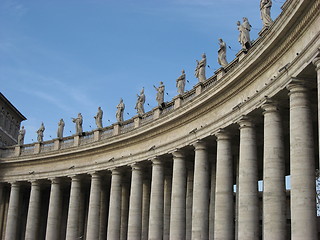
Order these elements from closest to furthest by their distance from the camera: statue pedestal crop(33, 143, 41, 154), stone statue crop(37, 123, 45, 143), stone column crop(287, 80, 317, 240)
Result: stone column crop(287, 80, 317, 240), statue pedestal crop(33, 143, 41, 154), stone statue crop(37, 123, 45, 143)

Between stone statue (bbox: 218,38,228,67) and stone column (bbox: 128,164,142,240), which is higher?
stone statue (bbox: 218,38,228,67)

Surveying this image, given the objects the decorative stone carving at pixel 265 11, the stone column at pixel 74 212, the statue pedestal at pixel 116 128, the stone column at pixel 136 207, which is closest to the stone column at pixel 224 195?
the decorative stone carving at pixel 265 11

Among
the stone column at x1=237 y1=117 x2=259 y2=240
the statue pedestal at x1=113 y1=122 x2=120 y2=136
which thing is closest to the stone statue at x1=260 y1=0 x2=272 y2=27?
the stone column at x1=237 y1=117 x2=259 y2=240

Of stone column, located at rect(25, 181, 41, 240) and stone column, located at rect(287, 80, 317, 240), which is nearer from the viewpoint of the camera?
stone column, located at rect(287, 80, 317, 240)

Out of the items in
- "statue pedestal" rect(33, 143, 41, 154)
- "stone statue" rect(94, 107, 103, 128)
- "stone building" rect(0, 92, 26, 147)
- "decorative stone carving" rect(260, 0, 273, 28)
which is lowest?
"statue pedestal" rect(33, 143, 41, 154)

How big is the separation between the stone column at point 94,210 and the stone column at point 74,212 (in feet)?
13.7

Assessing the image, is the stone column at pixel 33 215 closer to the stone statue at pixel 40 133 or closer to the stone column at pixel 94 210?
the stone statue at pixel 40 133

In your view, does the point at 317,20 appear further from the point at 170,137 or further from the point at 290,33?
the point at 170,137

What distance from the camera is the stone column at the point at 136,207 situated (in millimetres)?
75312

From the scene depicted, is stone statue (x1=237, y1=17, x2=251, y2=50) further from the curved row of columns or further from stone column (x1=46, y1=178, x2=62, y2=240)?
stone column (x1=46, y1=178, x2=62, y2=240)

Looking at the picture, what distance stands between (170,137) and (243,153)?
1988 cm

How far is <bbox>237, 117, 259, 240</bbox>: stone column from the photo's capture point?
4912 cm

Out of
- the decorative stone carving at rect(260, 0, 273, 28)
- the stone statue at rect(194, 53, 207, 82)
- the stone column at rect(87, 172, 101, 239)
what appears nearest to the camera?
the decorative stone carving at rect(260, 0, 273, 28)

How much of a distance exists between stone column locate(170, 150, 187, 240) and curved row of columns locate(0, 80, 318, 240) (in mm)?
25
